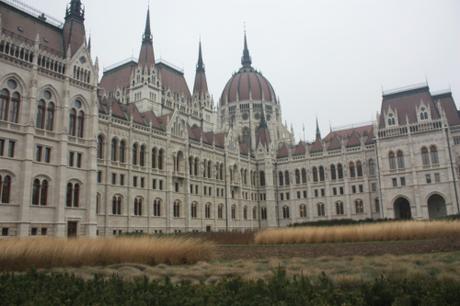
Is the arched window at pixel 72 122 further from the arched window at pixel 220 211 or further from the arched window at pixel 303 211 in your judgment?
the arched window at pixel 303 211

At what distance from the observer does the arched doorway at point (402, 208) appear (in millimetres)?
67025

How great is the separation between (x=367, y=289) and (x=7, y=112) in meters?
36.8

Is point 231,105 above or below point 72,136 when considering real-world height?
above

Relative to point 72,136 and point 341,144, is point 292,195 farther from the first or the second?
point 72,136

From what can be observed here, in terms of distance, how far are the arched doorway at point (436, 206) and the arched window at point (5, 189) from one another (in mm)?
60329

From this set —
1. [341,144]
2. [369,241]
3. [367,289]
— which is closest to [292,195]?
[341,144]

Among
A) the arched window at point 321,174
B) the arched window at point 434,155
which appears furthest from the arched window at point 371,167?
the arched window at point 434,155

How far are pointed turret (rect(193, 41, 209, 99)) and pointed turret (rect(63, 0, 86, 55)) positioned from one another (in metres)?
40.4

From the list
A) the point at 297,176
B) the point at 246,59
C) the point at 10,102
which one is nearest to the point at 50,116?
the point at 10,102

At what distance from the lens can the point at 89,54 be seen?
147 feet

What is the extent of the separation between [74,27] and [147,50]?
2889 cm

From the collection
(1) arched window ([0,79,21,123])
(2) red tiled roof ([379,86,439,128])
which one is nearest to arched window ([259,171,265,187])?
(2) red tiled roof ([379,86,439,128])

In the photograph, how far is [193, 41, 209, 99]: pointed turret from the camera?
86.1m

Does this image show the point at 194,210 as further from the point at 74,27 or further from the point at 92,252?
the point at 92,252
